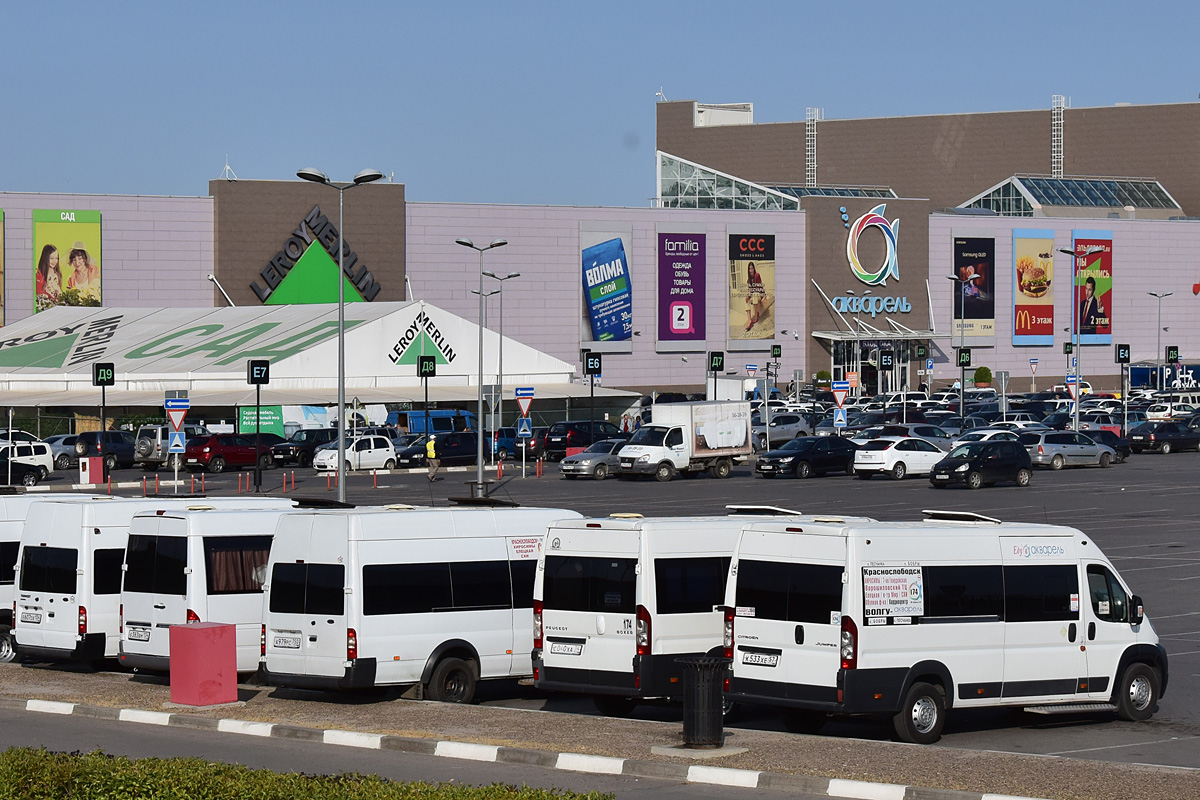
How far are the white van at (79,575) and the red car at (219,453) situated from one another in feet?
120

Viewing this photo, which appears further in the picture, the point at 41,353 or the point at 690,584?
the point at 41,353

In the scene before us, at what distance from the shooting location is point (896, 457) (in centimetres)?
5100

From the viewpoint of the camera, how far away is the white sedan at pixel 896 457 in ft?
167

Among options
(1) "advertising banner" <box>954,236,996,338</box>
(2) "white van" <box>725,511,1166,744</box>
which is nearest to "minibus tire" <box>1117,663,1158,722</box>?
(2) "white van" <box>725,511,1166,744</box>

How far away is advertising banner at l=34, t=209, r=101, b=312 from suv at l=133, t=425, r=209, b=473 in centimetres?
3488

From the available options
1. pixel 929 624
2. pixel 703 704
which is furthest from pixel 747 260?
pixel 703 704

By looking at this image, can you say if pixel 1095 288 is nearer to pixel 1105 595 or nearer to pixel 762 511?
pixel 1105 595

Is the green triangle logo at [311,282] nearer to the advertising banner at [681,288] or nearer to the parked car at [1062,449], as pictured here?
the advertising banner at [681,288]

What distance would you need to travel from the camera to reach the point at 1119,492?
44188 millimetres

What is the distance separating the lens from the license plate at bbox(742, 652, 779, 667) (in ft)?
47.6

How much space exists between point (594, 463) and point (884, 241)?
61.8 meters

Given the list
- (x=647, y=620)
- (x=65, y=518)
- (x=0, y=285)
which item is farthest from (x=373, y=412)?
(x=647, y=620)

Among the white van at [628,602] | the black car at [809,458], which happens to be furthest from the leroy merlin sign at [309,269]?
the white van at [628,602]

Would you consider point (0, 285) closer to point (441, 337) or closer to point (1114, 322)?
point (441, 337)
